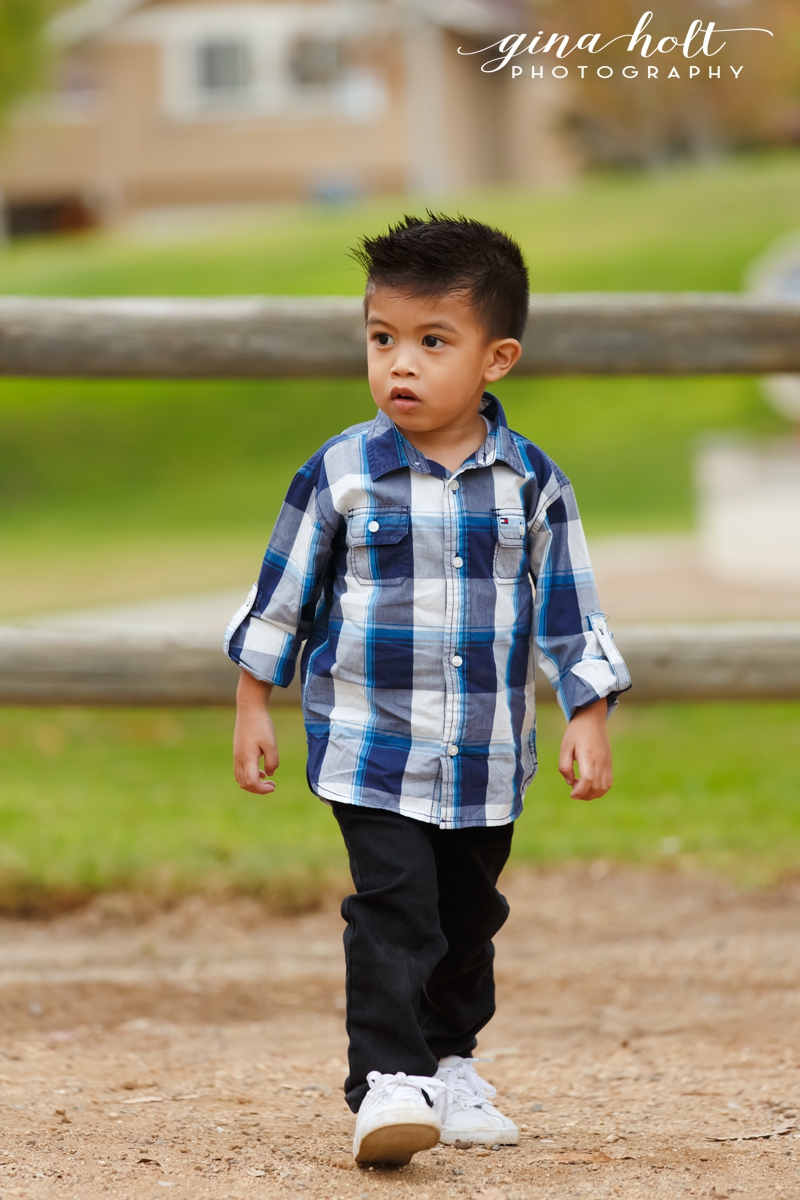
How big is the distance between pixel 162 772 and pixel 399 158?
26498 millimetres

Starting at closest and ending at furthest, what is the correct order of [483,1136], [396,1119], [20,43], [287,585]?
[396,1119] < [287,585] < [483,1136] < [20,43]

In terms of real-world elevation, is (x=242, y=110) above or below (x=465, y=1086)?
above

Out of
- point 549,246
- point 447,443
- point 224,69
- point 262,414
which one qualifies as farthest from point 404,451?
point 224,69

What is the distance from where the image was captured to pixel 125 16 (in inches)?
1183

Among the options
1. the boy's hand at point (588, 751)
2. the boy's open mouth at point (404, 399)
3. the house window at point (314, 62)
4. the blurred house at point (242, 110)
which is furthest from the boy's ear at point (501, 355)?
the house window at point (314, 62)

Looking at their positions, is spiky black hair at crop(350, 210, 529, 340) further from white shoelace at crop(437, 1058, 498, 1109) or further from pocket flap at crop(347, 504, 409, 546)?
white shoelace at crop(437, 1058, 498, 1109)

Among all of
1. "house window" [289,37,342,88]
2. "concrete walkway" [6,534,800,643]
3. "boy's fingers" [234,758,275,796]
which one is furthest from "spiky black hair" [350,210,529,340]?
"house window" [289,37,342,88]

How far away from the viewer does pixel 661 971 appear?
3553 millimetres

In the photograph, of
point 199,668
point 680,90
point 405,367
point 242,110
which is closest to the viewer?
point 405,367

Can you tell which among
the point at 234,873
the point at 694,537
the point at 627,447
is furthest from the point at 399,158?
the point at 234,873

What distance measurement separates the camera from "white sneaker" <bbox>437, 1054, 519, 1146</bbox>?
245 cm

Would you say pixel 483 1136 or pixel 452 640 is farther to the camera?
pixel 483 1136

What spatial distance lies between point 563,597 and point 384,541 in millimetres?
320

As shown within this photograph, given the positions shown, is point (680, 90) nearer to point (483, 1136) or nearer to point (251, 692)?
point (251, 692)
